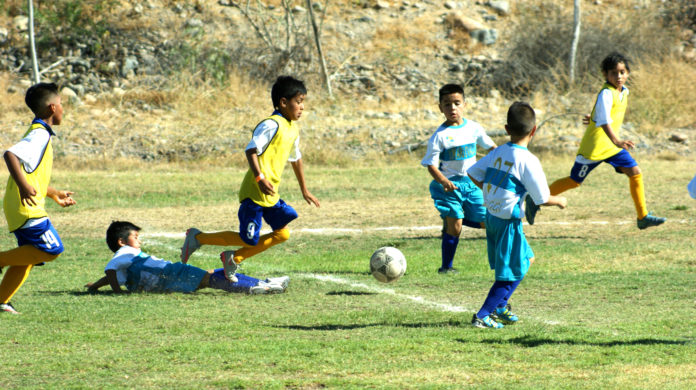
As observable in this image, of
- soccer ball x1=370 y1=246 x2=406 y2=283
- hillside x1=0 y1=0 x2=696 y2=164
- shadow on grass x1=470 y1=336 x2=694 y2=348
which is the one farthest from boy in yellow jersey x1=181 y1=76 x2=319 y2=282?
hillside x1=0 y1=0 x2=696 y2=164

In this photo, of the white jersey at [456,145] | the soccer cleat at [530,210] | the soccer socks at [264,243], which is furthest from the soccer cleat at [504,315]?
the white jersey at [456,145]

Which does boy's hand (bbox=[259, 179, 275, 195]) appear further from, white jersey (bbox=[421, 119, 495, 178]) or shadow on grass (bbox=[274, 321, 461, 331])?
white jersey (bbox=[421, 119, 495, 178])

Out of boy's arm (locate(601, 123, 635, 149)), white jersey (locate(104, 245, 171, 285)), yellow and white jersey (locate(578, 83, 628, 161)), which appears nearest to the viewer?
white jersey (locate(104, 245, 171, 285))

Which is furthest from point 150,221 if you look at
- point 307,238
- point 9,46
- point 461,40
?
point 461,40

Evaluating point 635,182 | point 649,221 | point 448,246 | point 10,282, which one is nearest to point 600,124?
point 635,182

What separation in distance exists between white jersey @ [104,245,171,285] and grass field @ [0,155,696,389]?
23 cm

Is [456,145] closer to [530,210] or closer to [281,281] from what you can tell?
[281,281]

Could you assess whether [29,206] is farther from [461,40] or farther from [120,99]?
[461,40]

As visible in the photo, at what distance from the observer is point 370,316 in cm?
638

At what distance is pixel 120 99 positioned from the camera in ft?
73.9

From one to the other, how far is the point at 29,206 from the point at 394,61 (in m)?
22.1

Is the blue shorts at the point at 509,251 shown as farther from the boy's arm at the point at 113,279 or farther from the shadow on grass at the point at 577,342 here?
the boy's arm at the point at 113,279

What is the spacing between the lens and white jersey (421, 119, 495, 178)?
8.23 m

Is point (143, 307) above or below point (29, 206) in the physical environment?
below
